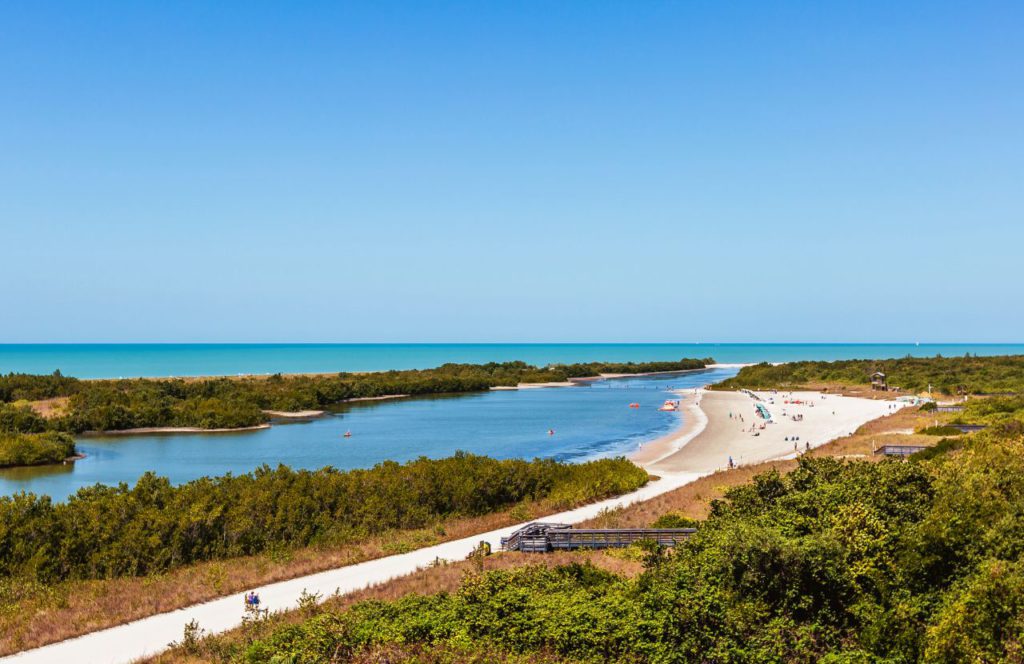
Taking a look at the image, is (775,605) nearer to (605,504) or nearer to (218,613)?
(218,613)

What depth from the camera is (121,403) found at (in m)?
84.6

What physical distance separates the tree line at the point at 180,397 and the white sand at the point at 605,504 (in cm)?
5006

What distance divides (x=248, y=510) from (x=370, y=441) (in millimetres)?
39655

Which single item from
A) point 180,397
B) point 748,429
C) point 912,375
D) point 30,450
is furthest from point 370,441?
point 912,375

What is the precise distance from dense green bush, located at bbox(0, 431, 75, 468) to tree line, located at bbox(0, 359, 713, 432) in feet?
37.1

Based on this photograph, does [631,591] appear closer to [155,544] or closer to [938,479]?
[938,479]

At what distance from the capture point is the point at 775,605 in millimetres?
13992

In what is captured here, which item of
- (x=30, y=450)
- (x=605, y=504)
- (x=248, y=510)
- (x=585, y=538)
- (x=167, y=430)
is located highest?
(x=248, y=510)

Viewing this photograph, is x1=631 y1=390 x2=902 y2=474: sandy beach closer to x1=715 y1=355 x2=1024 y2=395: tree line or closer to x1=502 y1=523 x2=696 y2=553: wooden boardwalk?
x1=715 y1=355 x2=1024 y2=395: tree line

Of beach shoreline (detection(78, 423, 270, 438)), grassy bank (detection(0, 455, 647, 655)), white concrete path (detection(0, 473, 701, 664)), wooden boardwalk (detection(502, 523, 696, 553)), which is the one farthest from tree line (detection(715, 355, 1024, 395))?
white concrete path (detection(0, 473, 701, 664))

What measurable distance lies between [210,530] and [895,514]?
21.9 meters

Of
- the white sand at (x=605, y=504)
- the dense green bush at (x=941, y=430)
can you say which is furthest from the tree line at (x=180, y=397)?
the dense green bush at (x=941, y=430)

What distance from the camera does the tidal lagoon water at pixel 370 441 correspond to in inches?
2094

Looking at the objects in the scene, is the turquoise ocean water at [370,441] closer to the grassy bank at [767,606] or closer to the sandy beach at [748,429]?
the sandy beach at [748,429]
